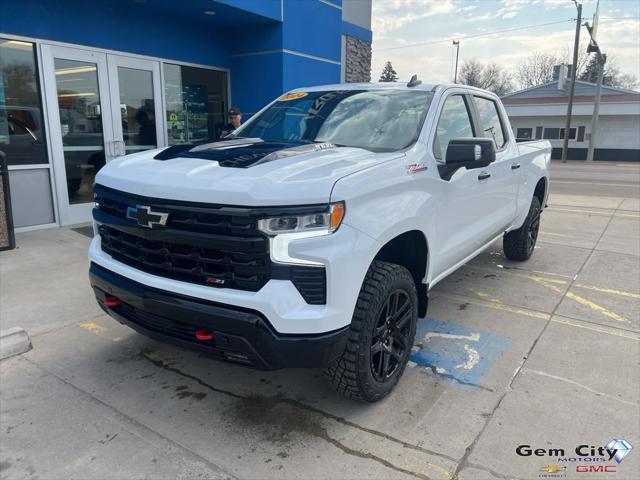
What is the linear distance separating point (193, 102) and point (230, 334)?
Result: 7.86m

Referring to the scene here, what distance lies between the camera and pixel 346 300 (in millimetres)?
2469

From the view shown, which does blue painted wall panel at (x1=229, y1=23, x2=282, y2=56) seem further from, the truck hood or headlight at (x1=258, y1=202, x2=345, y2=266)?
headlight at (x1=258, y1=202, x2=345, y2=266)

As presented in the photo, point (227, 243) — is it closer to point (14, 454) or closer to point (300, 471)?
point (300, 471)

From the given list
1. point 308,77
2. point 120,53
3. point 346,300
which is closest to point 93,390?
point 346,300

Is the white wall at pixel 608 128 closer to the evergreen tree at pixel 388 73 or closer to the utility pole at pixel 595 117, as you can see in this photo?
the utility pole at pixel 595 117

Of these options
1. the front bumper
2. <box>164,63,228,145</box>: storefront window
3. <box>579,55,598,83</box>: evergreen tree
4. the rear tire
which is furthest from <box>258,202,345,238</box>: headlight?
<box>579,55,598,83</box>: evergreen tree

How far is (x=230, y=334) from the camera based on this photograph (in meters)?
2.40

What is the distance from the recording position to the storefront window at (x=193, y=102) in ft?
29.2

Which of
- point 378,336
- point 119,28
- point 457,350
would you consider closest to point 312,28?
point 119,28

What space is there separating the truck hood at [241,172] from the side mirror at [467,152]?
45 centimetres

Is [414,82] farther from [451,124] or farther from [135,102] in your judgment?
[135,102]

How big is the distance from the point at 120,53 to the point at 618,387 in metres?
7.85

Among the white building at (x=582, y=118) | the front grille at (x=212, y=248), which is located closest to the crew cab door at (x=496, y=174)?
the front grille at (x=212, y=248)

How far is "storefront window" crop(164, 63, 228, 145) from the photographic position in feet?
29.2
